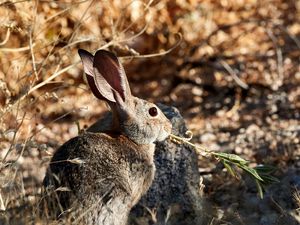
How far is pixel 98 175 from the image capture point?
16.2 ft

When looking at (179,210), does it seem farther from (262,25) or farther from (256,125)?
(262,25)

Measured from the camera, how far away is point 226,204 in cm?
634

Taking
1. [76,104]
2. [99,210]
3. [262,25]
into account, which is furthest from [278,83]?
[99,210]

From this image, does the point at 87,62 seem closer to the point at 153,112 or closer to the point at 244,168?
the point at 153,112

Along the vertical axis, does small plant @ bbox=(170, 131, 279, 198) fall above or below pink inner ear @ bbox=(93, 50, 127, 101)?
below

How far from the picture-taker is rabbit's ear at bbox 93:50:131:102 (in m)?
5.20

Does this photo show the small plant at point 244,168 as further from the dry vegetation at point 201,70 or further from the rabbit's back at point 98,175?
the dry vegetation at point 201,70

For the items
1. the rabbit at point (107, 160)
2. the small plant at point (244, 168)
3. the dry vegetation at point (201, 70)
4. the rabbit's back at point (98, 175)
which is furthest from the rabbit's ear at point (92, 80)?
the dry vegetation at point (201, 70)

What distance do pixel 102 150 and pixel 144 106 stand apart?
0.68 meters

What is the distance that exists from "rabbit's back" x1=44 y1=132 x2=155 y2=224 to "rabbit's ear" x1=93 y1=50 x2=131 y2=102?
361 mm

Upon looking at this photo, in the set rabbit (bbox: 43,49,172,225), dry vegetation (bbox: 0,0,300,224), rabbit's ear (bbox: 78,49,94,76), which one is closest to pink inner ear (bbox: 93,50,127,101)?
rabbit (bbox: 43,49,172,225)

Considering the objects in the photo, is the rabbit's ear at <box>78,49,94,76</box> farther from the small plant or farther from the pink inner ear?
the small plant

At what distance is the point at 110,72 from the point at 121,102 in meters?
0.26

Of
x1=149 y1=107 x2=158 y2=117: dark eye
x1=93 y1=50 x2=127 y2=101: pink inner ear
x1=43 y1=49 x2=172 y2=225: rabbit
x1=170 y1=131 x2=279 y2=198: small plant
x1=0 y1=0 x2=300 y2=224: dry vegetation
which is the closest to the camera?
x1=43 y1=49 x2=172 y2=225: rabbit
